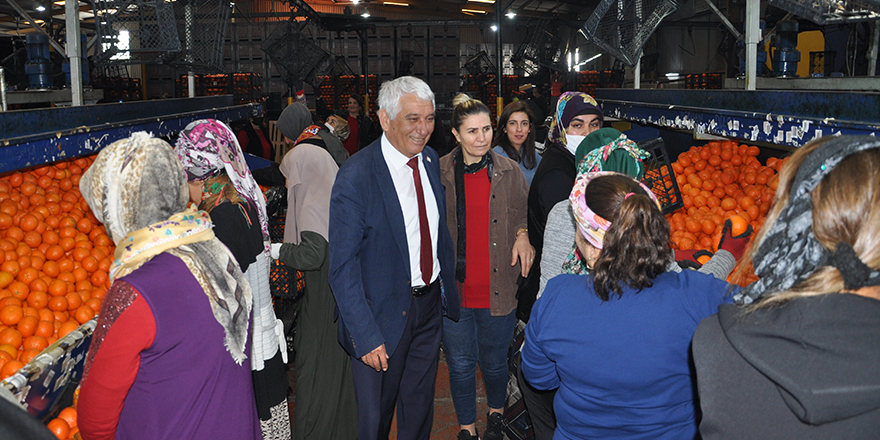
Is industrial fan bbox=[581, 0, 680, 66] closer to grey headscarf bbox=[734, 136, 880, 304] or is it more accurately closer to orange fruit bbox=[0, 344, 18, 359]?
grey headscarf bbox=[734, 136, 880, 304]

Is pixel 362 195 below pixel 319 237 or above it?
above

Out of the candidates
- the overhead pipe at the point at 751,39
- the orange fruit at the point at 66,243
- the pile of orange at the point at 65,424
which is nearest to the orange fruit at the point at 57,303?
the orange fruit at the point at 66,243

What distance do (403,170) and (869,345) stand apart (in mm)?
1852

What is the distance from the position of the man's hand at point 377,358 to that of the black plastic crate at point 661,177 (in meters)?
1.60

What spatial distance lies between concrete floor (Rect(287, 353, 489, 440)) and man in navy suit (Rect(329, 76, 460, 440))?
2.60 feet

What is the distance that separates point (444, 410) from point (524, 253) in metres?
1.40

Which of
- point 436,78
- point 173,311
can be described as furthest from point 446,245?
point 436,78

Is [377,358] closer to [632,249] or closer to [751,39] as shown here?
[632,249]

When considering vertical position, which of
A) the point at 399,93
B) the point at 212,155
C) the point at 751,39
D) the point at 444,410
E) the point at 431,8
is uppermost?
the point at 431,8

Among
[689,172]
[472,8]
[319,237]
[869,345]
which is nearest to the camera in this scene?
[869,345]

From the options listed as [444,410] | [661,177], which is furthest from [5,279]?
[661,177]

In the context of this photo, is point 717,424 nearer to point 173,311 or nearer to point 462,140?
point 173,311

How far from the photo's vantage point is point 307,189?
3.29 m

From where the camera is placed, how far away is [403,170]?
2.44 meters
